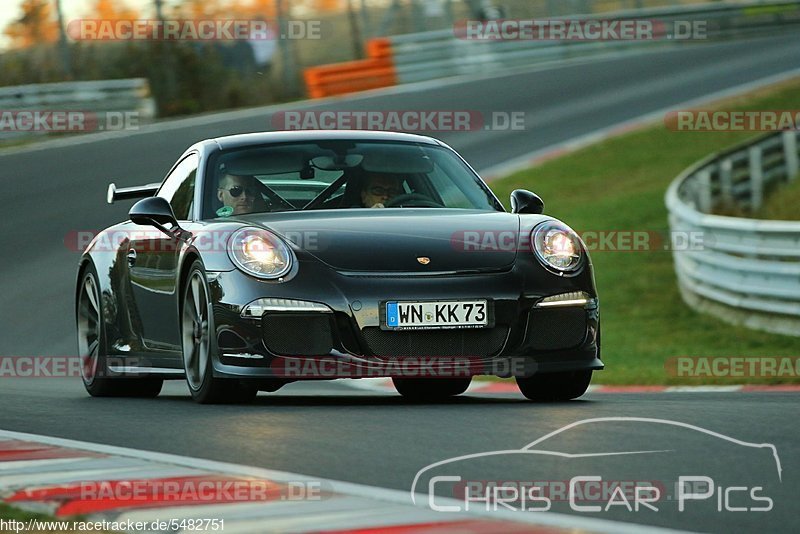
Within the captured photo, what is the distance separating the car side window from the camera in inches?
324

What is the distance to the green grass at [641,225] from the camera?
12508 millimetres

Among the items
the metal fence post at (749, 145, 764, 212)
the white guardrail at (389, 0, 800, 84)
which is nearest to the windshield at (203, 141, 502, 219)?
the metal fence post at (749, 145, 764, 212)

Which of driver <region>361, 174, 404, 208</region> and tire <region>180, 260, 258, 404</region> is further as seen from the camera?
driver <region>361, 174, 404, 208</region>

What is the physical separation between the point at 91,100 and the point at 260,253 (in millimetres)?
19716

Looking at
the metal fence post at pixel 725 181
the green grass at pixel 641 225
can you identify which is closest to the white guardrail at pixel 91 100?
the green grass at pixel 641 225

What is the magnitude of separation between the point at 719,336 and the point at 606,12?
25.5 meters

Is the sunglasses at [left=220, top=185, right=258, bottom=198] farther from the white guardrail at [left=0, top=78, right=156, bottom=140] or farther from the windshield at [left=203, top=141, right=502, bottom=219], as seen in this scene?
the white guardrail at [left=0, top=78, right=156, bottom=140]

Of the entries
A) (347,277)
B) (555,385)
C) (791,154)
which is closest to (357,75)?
(791,154)

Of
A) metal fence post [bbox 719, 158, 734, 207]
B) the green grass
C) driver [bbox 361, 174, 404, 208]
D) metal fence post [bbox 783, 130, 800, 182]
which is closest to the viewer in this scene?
driver [bbox 361, 174, 404, 208]

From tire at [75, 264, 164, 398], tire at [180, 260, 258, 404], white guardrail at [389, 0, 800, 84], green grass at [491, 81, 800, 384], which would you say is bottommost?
green grass at [491, 81, 800, 384]

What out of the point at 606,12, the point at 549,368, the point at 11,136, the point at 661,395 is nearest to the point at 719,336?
the point at 661,395

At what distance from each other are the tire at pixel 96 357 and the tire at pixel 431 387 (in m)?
1.31

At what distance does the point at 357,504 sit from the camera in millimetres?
4461

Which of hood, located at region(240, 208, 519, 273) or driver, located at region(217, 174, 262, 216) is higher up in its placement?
driver, located at region(217, 174, 262, 216)
